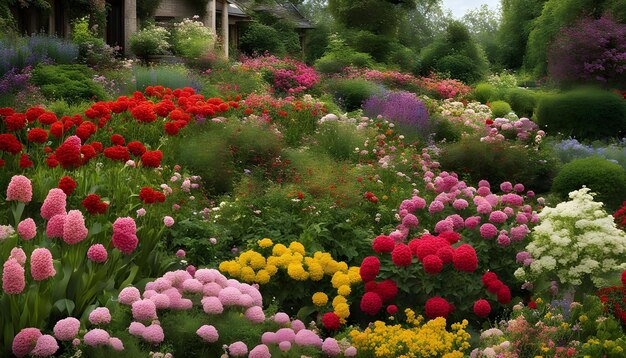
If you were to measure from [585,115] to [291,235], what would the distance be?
10595mm

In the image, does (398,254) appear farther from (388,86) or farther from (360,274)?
(388,86)

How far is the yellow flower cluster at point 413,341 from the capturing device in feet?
15.3

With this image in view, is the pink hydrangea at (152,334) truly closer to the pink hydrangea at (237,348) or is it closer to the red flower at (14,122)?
the pink hydrangea at (237,348)

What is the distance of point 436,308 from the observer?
5262 millimetres

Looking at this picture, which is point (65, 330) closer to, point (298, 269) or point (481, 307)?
point (298, 269)

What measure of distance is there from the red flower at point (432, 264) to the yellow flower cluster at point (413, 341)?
431mm

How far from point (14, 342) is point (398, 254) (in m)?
2.60

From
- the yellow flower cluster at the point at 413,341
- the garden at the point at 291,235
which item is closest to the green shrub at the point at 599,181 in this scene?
the garden at the point at 291,235

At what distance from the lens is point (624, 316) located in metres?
4.81

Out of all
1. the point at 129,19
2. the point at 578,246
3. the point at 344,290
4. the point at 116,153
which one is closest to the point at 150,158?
the point at 116,153

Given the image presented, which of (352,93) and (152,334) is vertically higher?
(352,93)

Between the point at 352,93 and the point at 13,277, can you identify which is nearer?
the point at 13,277

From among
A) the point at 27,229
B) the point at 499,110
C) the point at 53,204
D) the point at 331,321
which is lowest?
the point at 331,321

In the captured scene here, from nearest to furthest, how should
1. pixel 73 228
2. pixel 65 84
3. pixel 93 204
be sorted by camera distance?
pixel 73 228 < pixel 93 204 < pixel 65 84
